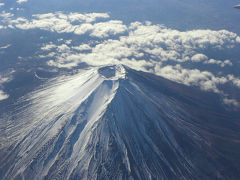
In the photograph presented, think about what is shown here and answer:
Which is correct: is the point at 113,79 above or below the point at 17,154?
above

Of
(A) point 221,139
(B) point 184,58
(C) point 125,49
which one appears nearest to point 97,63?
(C) point 125,49

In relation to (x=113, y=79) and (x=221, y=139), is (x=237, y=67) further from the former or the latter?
(x=113, y=79)

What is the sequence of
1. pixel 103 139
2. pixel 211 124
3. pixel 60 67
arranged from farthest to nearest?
pixel 60 67 → pixel 211 124 → pixel 103 139

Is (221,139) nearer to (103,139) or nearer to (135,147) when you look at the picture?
(135,147)

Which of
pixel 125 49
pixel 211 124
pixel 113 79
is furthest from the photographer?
pixel 125 49

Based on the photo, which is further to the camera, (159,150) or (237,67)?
(237,67)

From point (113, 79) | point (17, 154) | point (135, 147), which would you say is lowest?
point (17, 154)

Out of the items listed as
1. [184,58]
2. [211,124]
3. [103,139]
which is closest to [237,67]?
[184,58]
